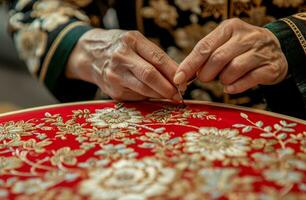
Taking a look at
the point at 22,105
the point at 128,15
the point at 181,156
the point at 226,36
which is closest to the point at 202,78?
the point at 226,36

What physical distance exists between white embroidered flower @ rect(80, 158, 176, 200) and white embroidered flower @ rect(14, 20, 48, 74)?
1.54 ft

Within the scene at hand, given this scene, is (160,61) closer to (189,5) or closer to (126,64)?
(126,64)

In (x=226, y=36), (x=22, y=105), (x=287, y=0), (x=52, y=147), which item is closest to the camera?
(x=52, y=147)

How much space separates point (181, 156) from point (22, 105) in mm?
1450

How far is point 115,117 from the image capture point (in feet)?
2.28

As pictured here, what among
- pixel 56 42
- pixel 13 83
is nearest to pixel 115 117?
pixel 56 42

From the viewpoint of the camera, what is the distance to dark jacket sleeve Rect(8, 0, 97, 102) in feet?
2.93

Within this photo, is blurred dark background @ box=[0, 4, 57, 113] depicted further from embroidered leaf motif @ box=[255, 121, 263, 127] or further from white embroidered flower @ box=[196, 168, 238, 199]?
white embroidered flower @ box=[196, 168, 238, 199]

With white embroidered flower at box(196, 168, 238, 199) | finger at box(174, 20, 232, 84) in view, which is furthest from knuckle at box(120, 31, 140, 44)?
white embroidered flower at box(196, 168, 238, 199)

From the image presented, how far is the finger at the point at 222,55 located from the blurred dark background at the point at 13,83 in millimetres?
1241

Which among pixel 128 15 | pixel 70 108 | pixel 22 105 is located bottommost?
pixel 22 105

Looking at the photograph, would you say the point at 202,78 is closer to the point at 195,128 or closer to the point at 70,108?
the point at 195,128

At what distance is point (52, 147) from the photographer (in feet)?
1.92

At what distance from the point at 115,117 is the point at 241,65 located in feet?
0.68
